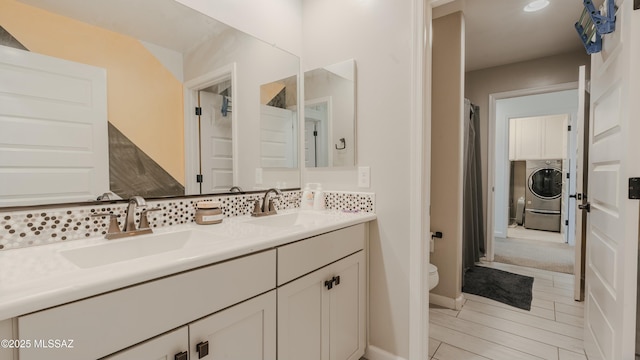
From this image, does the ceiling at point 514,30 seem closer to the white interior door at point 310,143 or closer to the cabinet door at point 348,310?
the white interior door at point 310,143

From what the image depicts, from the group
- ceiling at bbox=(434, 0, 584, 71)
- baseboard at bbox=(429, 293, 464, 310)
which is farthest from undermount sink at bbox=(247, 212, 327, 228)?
ceiling at bbox=(434, 0, 584, 71)

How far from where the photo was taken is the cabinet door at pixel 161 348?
0.75 metres

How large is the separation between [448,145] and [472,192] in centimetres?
129

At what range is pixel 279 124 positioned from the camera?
1.97m

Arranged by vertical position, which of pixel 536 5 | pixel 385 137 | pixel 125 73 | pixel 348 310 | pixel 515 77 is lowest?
pixel 348 310

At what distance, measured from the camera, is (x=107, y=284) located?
0.70 m

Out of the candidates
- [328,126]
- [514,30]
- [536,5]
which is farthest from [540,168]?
[328,126]

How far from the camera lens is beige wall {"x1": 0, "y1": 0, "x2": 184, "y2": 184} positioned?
103 centimetres

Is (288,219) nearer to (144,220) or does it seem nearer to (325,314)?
(325,314)

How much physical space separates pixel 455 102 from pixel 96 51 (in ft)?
7.66

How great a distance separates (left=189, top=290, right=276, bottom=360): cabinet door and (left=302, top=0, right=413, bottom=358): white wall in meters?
0.79

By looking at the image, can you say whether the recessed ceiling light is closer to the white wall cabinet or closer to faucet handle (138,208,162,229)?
faucet handle (138,208,162,229)

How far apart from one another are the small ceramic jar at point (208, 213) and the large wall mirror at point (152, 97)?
10 centimetres

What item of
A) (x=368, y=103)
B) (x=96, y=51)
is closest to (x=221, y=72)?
(x=96, y=51)
